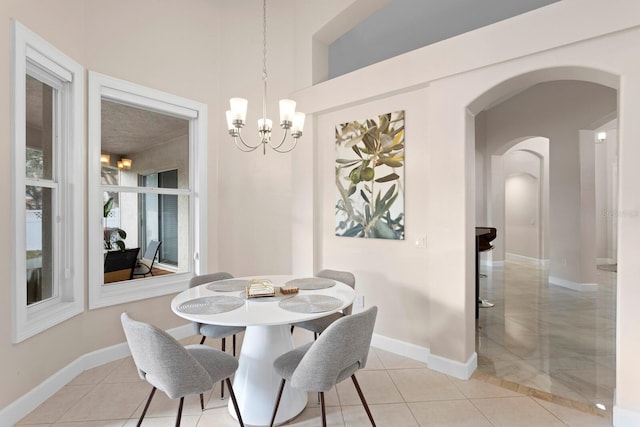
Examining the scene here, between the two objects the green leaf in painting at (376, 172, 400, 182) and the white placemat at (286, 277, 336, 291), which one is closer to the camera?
the white placemat at (286, 277, 336, 291)

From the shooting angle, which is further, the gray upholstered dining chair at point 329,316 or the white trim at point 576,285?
the white trim at point 576,285

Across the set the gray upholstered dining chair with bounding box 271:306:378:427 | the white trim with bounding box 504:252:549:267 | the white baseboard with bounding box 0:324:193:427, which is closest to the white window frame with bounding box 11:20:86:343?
the white baseboard with bounding box 0:324:193:427

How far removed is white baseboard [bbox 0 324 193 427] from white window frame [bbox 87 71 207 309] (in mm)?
417

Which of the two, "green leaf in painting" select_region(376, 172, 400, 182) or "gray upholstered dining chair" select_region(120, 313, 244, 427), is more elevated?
"green leaf in painting" select_region(376, 172, 400, 182)

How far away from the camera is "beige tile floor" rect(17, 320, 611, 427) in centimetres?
206

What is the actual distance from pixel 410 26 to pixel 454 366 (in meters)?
4.09

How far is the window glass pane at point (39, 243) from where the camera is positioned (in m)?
2.38

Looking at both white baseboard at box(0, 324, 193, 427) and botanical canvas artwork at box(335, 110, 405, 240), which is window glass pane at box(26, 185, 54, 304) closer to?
white baseboard at box(0, 324, 193, 427)

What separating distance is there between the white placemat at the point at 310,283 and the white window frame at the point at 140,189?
147cm

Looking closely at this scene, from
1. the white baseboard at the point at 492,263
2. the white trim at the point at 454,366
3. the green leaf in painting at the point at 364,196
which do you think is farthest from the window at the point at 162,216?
the white baseboard at the point at 492,263

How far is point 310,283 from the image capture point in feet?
8.25

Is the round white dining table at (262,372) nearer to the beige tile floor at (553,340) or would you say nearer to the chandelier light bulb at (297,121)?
the chandelier light bulb at (297,121)

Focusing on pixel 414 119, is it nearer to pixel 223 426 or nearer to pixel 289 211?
pixel 289 211

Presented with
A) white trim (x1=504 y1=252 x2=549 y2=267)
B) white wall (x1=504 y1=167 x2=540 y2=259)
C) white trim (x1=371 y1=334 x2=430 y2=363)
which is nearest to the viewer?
white trim (x1=371 y1=334 x2=430 y2=363)
